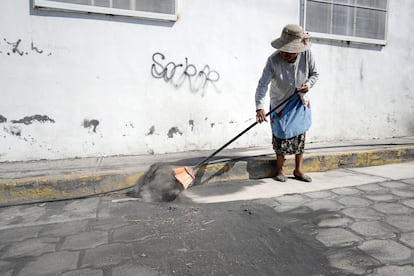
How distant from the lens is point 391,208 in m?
2.81

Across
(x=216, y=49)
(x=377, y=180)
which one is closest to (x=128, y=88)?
(x=216, y=49)

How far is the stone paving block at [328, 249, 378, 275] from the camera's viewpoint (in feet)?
6.14

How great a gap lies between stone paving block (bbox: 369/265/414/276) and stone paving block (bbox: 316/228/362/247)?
0.32m

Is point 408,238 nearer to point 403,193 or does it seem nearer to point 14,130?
point 403,193

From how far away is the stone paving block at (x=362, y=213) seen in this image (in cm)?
262

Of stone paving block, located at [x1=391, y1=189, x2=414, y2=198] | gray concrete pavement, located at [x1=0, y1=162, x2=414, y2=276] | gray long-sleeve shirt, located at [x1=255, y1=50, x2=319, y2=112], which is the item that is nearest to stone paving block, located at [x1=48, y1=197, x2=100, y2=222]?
gray concrete pavement, located at [x1=0, y1=162, x2=414, y2=276]

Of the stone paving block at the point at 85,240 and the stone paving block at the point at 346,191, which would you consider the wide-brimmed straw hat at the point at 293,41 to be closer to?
the stone paving block at the point at 346,191

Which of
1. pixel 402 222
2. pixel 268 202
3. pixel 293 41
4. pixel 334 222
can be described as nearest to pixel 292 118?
pixel 293 41

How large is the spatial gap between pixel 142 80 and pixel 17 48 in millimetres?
1568

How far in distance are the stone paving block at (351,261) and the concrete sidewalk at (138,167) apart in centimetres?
198

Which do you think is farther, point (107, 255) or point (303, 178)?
point (303, 178)

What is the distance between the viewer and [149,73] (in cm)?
445

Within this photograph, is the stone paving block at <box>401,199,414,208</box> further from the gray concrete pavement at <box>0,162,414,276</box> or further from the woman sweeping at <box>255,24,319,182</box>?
the woman sweeping at <box>255,24,319,182</box>

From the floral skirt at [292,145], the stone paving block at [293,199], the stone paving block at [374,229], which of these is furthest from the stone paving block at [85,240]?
the floral skirt at [292,145]
